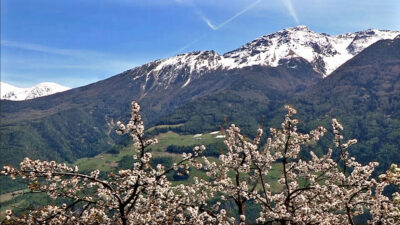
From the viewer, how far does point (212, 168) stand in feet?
58.0

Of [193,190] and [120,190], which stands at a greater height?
[120,190]

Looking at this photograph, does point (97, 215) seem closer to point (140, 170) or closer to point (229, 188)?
point (140, 170)

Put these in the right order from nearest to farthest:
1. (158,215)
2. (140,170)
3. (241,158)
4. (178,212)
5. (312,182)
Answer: (140,170)
(158,215)
(178,212)
(312,182)
(241,158)

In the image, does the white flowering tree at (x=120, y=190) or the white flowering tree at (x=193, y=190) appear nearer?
the white flowering tree at (x=120, y=190)

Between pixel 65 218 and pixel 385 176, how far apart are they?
1204cm

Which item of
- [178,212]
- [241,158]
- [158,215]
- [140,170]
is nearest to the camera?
[140,170]

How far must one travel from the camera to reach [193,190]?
50.4 ft

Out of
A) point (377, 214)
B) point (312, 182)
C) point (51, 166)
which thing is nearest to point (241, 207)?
point (312, 182)

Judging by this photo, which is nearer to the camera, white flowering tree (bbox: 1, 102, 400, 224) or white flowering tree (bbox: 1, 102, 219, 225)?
white flowering tree (bbox: 1, 102, 219, 225)

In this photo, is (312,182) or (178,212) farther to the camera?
(312,182)

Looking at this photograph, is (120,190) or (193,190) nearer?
(120,190)

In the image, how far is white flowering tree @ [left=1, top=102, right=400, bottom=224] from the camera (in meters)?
11.9

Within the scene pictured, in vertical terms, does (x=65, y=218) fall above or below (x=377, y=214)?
above

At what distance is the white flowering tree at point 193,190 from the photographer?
11.9 meters
